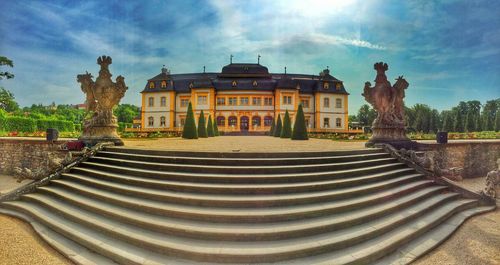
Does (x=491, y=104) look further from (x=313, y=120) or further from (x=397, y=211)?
(x=397, y=211)

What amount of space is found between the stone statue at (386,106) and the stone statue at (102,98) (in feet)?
38.5

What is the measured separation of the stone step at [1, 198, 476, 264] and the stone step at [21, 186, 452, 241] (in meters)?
0.10

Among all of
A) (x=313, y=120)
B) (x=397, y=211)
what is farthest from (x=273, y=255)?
(x=313, y=120)

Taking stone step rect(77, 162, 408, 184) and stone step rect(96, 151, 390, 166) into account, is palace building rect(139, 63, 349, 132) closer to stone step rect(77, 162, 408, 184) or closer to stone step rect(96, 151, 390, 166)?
stone step rect(96, 151, 390, 166)

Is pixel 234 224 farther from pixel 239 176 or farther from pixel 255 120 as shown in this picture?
pixel 255 120

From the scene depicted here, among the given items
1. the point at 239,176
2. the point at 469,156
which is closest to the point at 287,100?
the point at 469,156

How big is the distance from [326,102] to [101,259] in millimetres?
43677

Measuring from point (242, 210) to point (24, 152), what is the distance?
15.0m

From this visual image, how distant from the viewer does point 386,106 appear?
11.1 metres

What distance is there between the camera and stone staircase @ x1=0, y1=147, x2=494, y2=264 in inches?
157

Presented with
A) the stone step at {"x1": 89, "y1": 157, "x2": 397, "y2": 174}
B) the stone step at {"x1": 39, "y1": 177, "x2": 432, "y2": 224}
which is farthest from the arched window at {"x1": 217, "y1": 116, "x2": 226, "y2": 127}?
the stone step at {"x1": 39, "y1": 177, "x2": 432, "y2": 224}

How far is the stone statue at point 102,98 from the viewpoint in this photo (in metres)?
10.6

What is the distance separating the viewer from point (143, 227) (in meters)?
4.52

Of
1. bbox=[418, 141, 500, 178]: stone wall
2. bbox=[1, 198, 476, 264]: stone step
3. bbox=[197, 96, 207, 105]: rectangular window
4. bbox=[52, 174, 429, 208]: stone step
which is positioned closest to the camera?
bbox=[1, 198, 476, 264]: stone step
